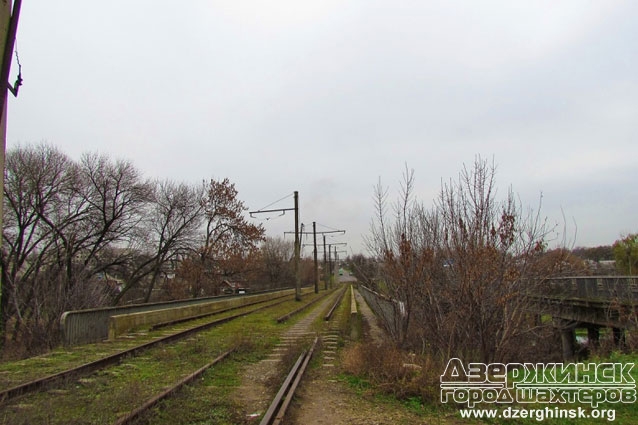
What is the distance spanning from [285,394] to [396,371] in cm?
192

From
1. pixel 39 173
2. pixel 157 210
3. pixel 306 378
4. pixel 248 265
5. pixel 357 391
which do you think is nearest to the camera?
pixel 357 391

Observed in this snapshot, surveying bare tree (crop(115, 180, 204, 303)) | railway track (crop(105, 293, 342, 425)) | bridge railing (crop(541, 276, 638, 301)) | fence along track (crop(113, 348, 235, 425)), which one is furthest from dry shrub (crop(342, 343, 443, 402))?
bare tree (crop(115, 180, 204, 303))

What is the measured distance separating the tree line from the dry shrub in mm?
11297

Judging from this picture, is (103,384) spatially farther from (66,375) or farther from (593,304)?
(593,304)

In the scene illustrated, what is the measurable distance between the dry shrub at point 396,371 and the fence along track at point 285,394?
0.97 m

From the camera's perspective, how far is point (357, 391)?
287 inches

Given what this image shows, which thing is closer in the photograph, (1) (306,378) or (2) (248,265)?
(1) (306,378)

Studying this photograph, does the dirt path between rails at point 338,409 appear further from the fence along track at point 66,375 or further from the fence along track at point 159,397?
the fence along track at point 66,375

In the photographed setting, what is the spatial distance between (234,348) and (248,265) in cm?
2986

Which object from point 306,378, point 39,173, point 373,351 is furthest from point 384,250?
point 39,173

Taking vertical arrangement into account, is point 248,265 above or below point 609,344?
above

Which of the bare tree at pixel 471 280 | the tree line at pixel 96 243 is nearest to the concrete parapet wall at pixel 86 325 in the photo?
the tree line at pixel 96 243

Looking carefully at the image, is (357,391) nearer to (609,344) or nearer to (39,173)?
(609,344)

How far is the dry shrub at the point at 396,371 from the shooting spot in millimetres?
6770
